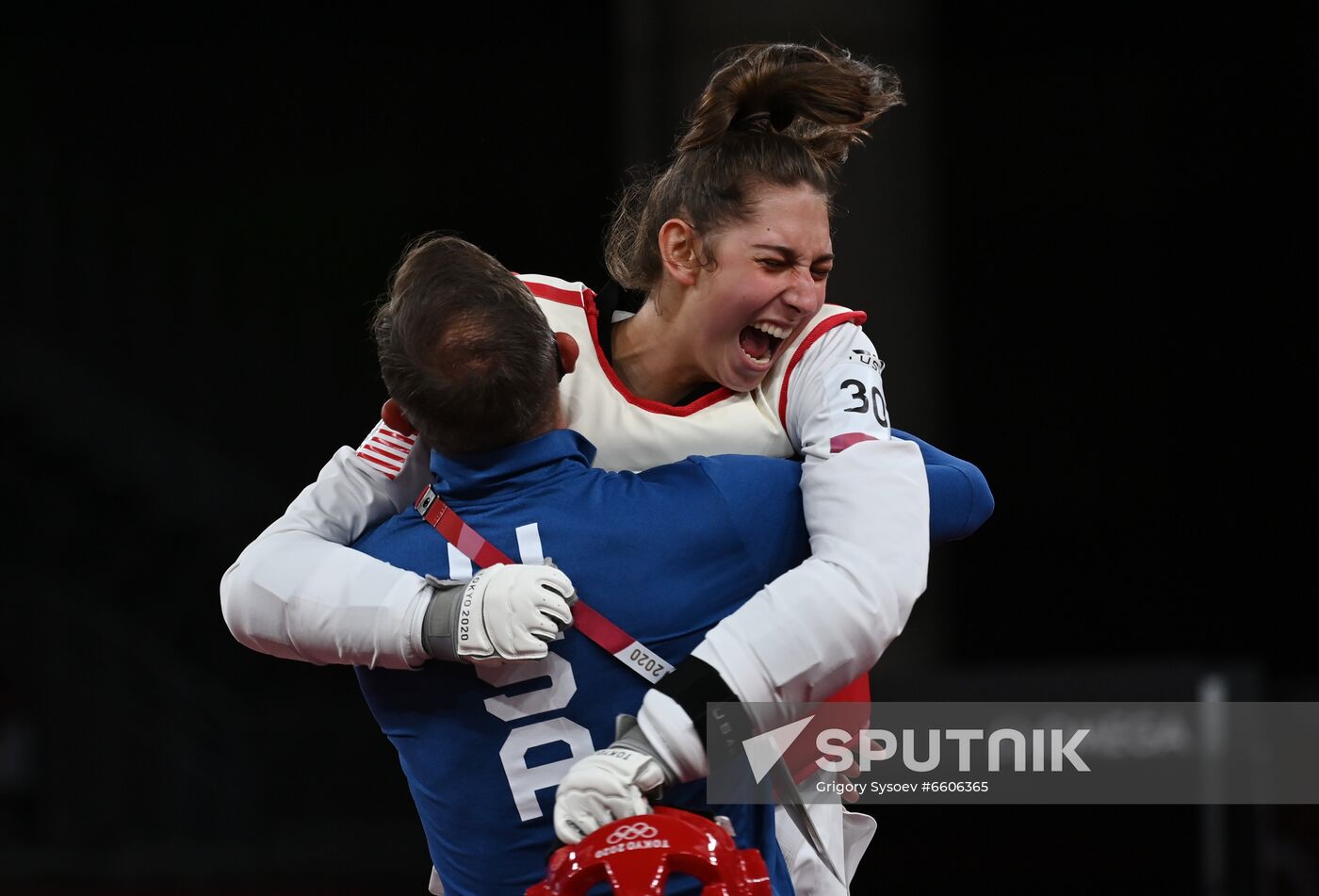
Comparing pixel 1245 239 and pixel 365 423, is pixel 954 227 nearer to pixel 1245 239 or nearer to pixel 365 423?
pixel 1245 239

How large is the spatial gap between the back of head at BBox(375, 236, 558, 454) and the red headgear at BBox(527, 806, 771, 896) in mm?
460

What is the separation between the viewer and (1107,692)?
148 inches

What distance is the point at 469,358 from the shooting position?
4.89ft

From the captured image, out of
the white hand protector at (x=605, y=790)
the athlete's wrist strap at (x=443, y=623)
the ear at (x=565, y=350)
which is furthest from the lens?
the ear at (x=565, y=350)

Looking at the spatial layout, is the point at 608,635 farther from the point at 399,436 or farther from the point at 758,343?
the point at 758,343

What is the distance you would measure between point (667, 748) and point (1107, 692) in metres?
2.62

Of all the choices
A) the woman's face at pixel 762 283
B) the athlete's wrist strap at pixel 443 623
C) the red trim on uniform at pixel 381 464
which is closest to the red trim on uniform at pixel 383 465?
the red trim on uniform at pixel 381 464

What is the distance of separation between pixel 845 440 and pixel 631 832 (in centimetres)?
52

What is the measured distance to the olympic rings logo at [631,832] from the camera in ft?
4.06

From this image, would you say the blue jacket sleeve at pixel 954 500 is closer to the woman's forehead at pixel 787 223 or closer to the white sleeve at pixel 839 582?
the white sleeve at pixel 839 582

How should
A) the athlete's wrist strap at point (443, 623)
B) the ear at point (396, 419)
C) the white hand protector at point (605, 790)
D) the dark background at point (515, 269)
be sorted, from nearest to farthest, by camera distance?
the white hand protector at point (605, 790), the athlete's wrist strap at point (443, 623), the ear at point (396, 419), the dark background at point (515, 269)

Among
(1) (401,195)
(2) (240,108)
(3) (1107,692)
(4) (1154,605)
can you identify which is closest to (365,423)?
(1) (401,195)

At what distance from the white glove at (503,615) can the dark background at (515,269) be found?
3.56 meters

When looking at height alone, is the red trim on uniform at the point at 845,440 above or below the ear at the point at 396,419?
below
